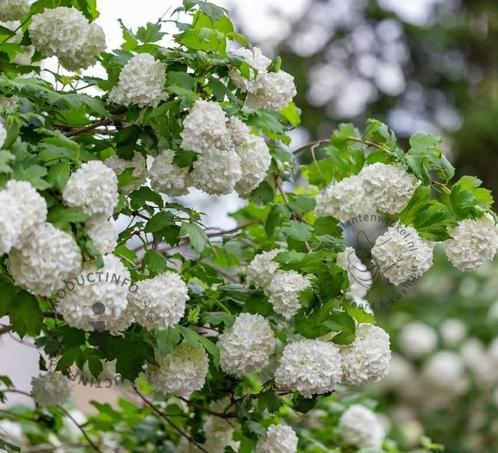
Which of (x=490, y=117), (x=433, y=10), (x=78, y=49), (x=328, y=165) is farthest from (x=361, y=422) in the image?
(x=433, y=10)

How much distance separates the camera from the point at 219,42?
157 cm

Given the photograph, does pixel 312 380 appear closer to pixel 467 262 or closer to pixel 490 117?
pixel 467 262

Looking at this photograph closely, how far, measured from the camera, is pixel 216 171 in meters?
1.56

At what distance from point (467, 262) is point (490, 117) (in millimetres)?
5319

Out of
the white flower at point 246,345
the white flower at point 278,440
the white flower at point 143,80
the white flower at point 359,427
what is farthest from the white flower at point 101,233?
the white flower at point 359,427

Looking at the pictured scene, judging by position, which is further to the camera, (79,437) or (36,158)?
(79,437)

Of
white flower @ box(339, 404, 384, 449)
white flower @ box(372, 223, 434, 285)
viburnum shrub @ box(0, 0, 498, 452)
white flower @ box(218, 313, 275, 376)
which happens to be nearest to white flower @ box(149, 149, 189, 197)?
viburnum shrub @ box(0, 0, 498, 452)

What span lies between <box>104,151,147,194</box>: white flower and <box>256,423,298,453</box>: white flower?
1.93 ft

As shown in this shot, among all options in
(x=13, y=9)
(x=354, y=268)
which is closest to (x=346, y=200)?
(x=354, y=268)

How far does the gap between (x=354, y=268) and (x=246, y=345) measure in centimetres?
30

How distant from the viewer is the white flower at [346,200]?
1.85 meters

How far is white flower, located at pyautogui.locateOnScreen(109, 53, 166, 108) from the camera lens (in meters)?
1.54

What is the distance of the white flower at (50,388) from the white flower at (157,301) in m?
0.58

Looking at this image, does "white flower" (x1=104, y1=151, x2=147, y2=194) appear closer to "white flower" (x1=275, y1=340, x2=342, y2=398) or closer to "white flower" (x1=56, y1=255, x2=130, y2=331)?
"white flower" (x1=56, y1=255, x2=130, y2=331)
